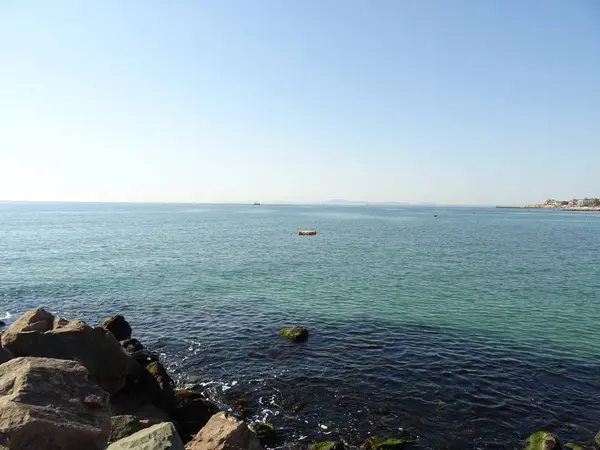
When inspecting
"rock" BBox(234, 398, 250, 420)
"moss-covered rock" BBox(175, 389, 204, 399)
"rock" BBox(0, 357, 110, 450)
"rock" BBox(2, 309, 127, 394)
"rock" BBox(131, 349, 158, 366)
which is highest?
"rock" BBox(0, 357, 110, 450)

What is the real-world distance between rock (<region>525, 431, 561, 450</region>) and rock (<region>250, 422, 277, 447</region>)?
11.2 m

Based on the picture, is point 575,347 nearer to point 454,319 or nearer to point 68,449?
point 454,319

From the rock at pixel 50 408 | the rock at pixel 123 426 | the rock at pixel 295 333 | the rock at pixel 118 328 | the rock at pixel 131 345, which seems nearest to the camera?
the rock at pixel 50 408

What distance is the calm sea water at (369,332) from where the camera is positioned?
787 inches

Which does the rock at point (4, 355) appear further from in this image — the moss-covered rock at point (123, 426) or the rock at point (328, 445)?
the rock at point (328, 445)

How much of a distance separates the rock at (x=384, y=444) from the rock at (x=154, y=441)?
32.8 ft

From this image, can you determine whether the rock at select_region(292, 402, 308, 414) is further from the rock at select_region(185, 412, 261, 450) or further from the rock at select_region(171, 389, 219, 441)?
the rock at select_region(185, 412, 261, 450)

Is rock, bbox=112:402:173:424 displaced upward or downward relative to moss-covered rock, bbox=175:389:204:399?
upward

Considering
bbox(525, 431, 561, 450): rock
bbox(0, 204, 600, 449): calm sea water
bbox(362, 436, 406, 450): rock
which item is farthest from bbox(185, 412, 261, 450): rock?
bbox(525, 431, 561, 450): rock

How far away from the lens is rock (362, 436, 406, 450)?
666 inches

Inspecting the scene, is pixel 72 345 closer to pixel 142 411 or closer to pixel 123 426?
pixel 142 411

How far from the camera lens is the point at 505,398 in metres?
21.5

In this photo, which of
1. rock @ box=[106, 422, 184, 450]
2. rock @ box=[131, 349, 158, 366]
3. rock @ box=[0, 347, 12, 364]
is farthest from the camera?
rock @ box=[131, 349, 158, 366]

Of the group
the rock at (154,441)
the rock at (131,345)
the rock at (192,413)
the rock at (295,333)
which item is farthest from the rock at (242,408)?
the rock at (154,441)
